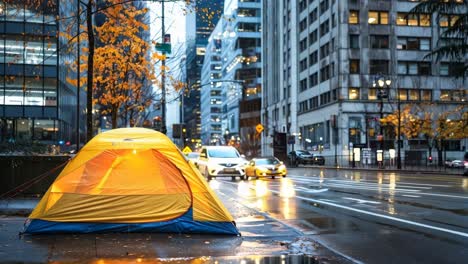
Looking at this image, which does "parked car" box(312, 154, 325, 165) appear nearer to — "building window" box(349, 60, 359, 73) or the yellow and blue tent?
"building window" box(349, 60, 359, 73)

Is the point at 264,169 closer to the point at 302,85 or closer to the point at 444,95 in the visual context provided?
the point at 444,95

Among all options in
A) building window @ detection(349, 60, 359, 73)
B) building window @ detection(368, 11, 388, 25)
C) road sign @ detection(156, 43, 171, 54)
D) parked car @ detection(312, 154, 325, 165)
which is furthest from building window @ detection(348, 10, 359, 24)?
road sign @ detection(156, 43, 171, 54)

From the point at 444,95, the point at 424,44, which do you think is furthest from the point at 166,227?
the point at 424,44

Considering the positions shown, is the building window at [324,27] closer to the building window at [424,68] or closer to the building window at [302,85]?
the building window at [302,85]

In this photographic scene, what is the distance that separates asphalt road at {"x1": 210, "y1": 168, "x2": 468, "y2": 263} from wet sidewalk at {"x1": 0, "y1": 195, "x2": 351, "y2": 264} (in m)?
0.69

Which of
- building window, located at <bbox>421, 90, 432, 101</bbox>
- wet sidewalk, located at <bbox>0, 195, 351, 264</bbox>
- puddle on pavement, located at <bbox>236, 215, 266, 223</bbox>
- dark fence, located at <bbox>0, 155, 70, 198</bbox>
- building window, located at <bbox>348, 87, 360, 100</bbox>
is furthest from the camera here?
building window, located at <bbox>421, 90, 432, 101</bbox>

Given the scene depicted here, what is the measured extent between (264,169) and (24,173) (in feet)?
55.6

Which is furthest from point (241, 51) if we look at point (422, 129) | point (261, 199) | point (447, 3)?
point (261, 199)

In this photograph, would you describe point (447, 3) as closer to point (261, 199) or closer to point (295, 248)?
point (261, 199)

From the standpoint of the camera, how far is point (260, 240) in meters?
9.31

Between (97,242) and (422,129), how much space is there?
181 feet

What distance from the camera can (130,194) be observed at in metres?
10.1

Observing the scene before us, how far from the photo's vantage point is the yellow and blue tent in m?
9.65

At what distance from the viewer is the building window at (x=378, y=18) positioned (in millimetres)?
68312
